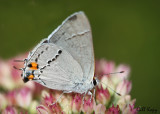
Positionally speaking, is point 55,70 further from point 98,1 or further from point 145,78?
point 98,1

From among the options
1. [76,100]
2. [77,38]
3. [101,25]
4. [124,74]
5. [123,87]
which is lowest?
[76,100]

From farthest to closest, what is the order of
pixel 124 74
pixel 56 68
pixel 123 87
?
1. pixel 124 74
2. pixel 123 87
3. pixel 56 68

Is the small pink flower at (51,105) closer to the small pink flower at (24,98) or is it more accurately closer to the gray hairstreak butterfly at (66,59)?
the gray hairstreak butterfly at (66,59)

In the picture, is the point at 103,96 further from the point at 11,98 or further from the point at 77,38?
the point at 11,98

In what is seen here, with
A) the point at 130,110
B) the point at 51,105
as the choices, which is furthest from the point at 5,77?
the point at 130,110

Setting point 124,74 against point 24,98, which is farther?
point 124,74

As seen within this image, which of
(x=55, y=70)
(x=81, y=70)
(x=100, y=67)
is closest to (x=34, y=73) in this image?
(x=55, y=70)

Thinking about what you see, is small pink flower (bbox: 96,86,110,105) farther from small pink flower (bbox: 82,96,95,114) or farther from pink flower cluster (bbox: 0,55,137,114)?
small pink flower (bbox: 82,96,95,114)

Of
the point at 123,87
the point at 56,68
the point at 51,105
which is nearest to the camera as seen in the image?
the point at 51,105
